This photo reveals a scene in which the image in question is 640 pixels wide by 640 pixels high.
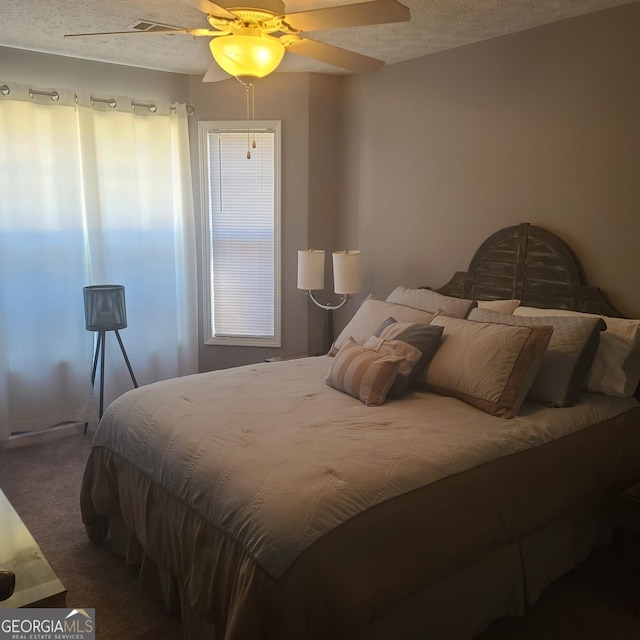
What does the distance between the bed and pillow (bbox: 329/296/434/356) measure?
19mm

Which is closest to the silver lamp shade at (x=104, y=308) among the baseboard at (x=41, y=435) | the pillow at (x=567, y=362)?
the baseboard at (x=41, y=435)

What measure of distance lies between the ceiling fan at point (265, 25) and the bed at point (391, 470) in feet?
4.37

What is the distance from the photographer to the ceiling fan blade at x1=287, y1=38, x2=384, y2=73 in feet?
7.87

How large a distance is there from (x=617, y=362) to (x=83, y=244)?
10.7 feet

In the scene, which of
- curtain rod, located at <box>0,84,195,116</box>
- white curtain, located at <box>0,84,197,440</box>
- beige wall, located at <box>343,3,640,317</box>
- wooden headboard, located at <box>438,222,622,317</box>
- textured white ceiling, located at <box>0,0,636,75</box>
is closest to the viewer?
textured white ceiling, located at <box>0,0,636,75</box>

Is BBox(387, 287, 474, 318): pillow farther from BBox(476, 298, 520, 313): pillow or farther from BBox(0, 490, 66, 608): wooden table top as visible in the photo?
BBox(0, 490, 66, 608): wooden table top

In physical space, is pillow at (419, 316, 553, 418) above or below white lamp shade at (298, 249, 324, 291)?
below

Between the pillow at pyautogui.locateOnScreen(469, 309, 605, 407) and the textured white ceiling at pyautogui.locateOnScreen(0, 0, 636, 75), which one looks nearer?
the pillow at pyautogui.locateOnScreen(469, 309, 605, 407)

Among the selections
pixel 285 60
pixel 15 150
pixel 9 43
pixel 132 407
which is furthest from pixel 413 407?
pixel 9 43

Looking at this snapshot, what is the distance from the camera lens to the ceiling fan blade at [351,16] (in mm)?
1986

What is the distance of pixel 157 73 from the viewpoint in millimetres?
4215

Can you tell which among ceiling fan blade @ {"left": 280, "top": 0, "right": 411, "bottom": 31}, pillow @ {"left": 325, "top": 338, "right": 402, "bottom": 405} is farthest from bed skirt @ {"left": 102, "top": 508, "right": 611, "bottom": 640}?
ceiling fan blade @ {"left": 280, "top": 0, "right": 411, "bottom": 31}

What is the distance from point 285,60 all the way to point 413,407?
2.47 metres

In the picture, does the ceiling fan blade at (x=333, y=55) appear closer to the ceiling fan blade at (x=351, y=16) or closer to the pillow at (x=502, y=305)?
the ceiling fan blade at (x=351, y=16)
